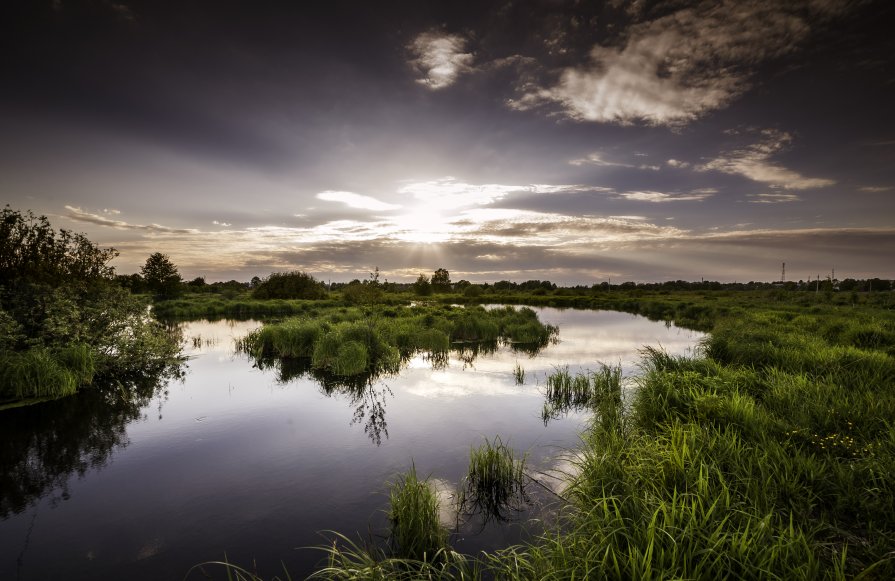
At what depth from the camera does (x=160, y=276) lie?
78625mm

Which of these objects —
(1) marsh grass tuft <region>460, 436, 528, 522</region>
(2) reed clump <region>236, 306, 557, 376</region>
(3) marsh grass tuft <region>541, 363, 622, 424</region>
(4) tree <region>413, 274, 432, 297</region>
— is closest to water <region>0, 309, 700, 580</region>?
(1) marsh grass tuft <region>460, 436, 528, 522</region>

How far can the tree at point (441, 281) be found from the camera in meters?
117

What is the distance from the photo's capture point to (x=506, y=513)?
26.7 feet

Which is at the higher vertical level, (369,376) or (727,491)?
(727,491)

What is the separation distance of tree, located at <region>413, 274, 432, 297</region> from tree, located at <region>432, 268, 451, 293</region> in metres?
5.55

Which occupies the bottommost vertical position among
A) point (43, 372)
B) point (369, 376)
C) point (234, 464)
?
point (234, 464)

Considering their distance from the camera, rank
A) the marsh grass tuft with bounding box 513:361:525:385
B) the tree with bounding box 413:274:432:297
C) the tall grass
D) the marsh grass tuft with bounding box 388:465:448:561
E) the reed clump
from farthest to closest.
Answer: the tree with bounding box 413:274:432:297
the reed clump
the marsh grass tuft with bounding box 513:361:525:385
the tall grass
the marsh grass tuft with bounding box 388:465:448:561

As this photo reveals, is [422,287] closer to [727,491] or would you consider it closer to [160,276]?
[160,276]

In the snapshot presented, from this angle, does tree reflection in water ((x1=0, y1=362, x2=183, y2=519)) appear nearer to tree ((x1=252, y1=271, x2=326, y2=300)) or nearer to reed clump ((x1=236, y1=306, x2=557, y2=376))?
reed clump ((x1=236, y1=306, x2=557, y2=376))

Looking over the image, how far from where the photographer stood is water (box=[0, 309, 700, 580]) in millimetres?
7145

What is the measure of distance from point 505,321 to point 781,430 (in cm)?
2745

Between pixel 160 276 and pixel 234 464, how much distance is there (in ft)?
281

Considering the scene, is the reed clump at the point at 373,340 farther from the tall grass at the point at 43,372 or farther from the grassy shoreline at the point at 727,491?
the grassy shoreline at the point at 727,491

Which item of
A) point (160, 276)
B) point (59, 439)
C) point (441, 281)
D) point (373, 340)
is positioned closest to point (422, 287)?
point (441, 281)
